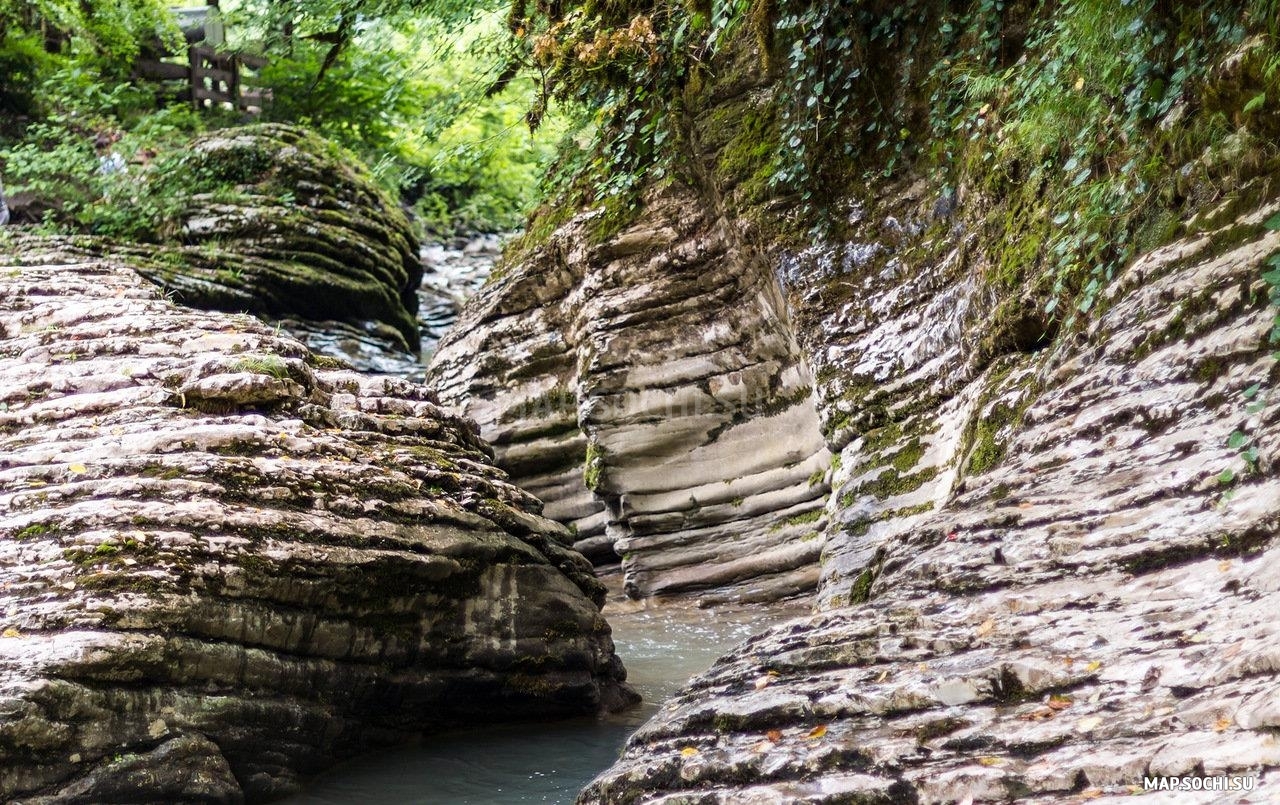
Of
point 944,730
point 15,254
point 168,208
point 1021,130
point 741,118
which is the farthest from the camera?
point 168,208

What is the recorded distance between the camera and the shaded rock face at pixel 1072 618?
3082 mm

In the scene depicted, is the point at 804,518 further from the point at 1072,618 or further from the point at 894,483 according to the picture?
the point at 1072,618

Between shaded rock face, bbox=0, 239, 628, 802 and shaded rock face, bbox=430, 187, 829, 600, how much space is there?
2.92m

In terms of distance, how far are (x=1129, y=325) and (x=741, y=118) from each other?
5.47m

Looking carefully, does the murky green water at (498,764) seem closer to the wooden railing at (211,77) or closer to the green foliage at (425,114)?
the green foliage at (425,114)

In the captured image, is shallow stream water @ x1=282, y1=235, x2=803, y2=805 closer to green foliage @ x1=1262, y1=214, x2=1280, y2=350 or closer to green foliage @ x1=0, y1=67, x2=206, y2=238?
green foliage @ x1=1262, y1=214, x2=1280, y2=350

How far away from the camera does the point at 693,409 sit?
10617 millimetres

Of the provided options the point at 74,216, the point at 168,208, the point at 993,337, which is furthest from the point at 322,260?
the point at 993,337

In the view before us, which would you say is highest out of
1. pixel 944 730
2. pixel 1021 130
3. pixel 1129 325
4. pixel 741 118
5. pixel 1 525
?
pixel 741 118

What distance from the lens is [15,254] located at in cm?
1295

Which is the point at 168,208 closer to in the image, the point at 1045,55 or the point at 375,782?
the point at 375,782

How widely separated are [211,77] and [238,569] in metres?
18.3

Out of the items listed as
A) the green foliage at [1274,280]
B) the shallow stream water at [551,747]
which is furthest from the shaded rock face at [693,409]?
the green foliage at [1274,280]

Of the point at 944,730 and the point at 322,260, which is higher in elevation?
the point at 322,260
